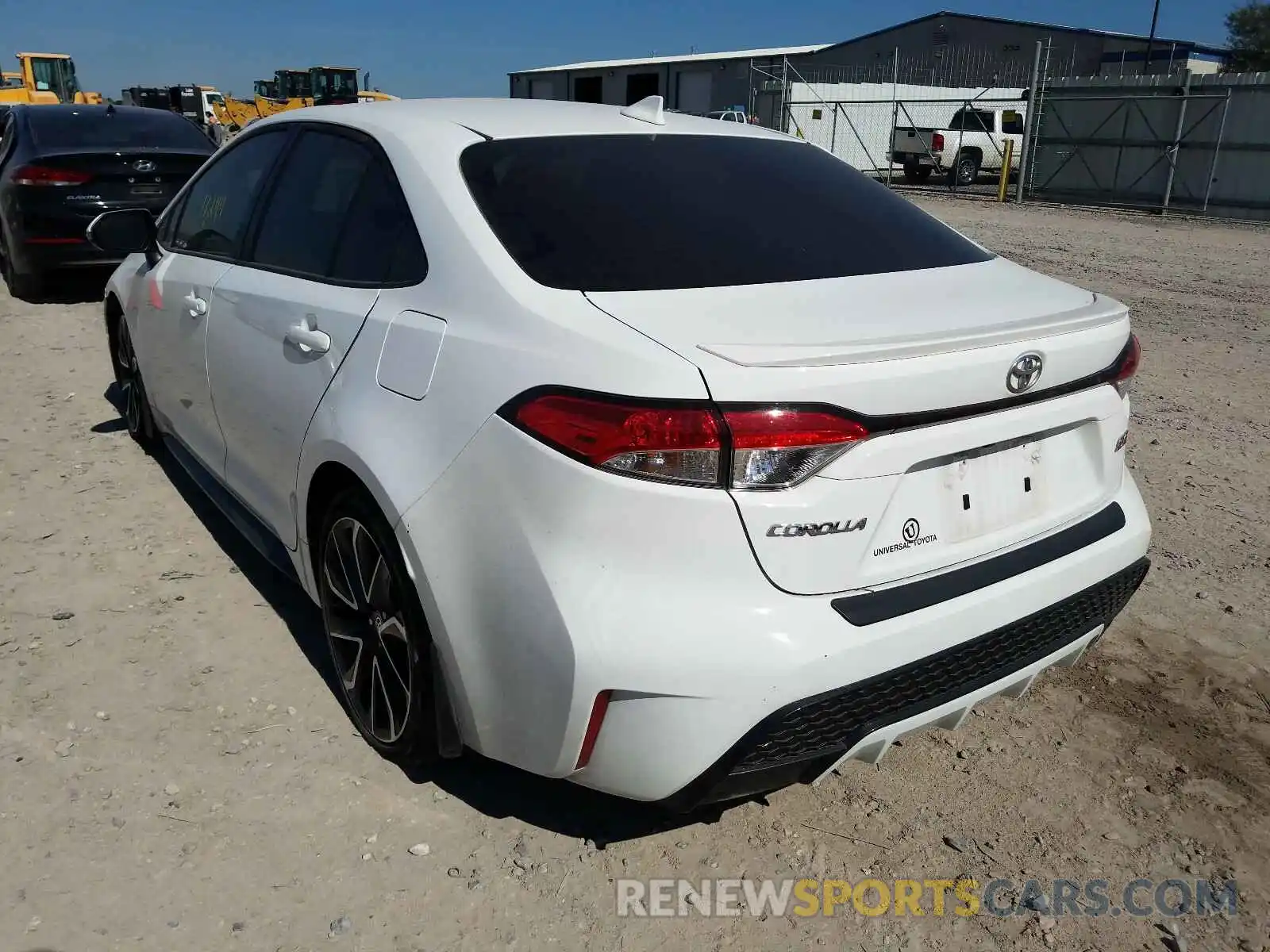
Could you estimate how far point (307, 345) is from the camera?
2680mm

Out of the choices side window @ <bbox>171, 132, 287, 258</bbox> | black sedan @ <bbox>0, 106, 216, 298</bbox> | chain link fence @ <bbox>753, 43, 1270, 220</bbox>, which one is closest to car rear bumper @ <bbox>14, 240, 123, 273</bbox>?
black sedan @ <bbox>0, 106, 216, 298</bbox>

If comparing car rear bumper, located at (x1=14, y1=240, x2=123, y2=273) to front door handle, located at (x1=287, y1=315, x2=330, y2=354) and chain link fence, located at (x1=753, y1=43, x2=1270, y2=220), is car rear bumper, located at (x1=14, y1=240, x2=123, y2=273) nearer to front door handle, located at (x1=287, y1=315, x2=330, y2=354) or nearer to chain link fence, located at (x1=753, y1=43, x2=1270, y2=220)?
front door handle, located at (x1=287, y1=315, x2=330, y2=354)

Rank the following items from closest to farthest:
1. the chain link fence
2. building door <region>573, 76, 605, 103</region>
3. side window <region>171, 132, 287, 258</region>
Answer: side window <region>171, 132, 287, 258</region> → the chain link fence → building door <region>573, 76, 605, 103</region>

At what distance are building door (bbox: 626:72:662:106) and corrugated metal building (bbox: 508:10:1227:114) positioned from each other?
0.06 m

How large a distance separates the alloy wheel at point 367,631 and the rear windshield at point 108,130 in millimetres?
7261

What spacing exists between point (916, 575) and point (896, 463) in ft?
0.85

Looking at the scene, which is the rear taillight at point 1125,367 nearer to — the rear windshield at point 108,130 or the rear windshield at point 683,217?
the rear windshield at point 683,217

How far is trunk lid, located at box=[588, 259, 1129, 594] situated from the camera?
6.13ft

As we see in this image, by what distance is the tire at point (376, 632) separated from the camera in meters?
2.33

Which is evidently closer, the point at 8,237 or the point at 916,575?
the point at 916,575

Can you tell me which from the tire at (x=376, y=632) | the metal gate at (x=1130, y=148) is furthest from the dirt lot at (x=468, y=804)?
the metal gate at (x=1130, y=148)

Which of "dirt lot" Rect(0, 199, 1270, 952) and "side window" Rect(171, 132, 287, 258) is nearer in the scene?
"dirt lot" Rect(0, 199, 1270, 952)

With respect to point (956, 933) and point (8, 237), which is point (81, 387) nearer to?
point (8, 237)

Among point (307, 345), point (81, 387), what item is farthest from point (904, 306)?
point (81, 387)
